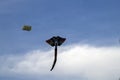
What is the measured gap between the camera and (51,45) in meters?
26.1

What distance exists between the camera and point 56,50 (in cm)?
2412

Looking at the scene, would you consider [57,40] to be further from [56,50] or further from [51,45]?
[56,50]

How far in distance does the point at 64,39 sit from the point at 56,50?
6.91 ft

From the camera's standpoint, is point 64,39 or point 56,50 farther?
point 64,39

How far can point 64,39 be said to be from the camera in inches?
1014

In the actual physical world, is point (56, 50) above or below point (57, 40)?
below

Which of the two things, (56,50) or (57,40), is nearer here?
(56,50)

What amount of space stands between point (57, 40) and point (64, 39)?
3.70 feet

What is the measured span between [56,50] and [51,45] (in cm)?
207

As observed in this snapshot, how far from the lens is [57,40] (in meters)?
26.6

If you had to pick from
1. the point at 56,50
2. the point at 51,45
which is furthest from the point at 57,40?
the point at 56,50

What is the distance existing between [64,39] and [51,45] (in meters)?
1.51
